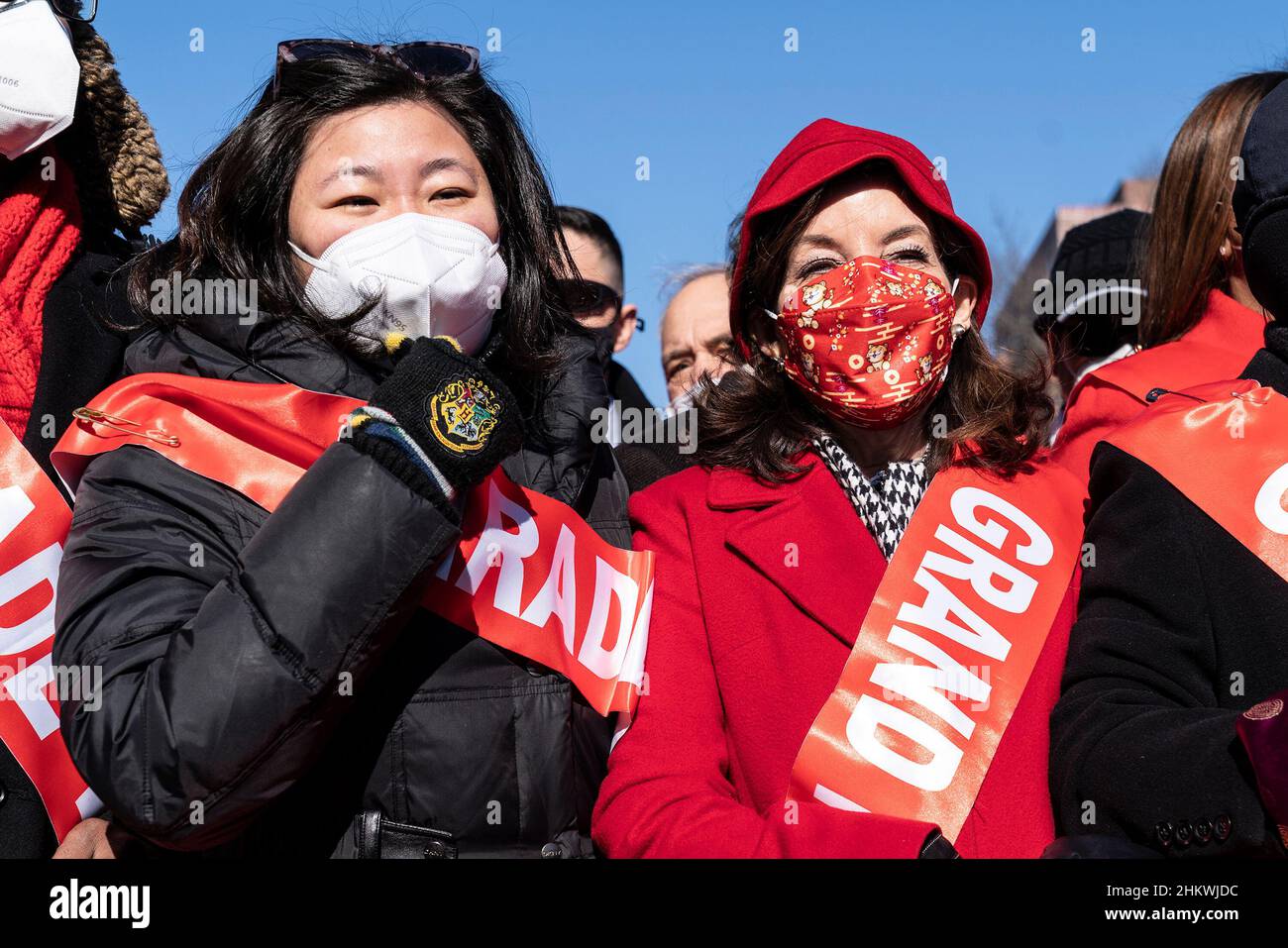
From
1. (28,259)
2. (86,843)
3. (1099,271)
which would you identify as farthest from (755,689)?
(1099,271)

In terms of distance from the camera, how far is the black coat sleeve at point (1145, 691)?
2223 mm

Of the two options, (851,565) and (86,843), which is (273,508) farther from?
(851,565)

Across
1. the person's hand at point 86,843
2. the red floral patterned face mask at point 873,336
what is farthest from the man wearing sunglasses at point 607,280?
the person's hand at point 86,843

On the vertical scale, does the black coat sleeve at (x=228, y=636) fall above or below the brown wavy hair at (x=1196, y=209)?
below

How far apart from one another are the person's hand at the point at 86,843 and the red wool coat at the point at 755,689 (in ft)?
3.02

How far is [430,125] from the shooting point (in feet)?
9.41

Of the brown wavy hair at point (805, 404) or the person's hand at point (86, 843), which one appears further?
the brown wavy hair at point (805, 404)

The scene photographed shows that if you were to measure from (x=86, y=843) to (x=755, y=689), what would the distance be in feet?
4.34

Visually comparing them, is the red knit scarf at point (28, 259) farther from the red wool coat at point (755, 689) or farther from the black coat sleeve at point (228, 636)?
the red wool coat at point (755, 689)

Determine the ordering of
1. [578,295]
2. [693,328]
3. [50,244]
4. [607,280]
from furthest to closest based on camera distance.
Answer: [607,280]
[693,328]
[578,295]
[50,244]

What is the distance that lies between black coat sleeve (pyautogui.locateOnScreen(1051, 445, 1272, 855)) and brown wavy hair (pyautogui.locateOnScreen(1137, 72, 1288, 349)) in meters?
0.79

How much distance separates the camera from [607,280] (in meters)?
6.58

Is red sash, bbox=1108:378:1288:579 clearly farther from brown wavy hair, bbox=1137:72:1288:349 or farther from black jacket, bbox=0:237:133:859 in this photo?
black jacket, bbox=0:237:133:859
